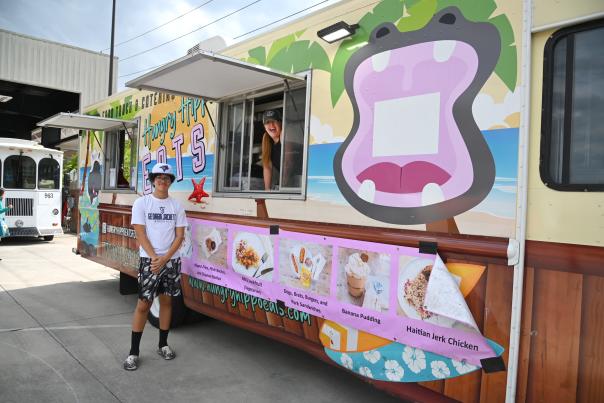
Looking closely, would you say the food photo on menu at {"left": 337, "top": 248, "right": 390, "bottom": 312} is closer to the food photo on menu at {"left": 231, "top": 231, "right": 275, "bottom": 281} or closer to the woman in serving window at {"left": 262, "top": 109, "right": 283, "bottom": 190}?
the food photo on menu at {"left": 231, "top": 231, "right": 275, "bottom": 281}

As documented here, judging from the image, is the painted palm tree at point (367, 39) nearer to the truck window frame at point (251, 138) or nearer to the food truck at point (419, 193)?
the food truck at point (419, 193)

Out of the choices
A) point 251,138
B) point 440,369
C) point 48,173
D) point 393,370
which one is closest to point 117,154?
point 251,138

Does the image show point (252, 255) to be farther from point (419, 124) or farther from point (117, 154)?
point (117, 154)

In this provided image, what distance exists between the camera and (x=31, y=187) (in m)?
12.3

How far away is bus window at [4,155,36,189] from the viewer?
11977 millimetres

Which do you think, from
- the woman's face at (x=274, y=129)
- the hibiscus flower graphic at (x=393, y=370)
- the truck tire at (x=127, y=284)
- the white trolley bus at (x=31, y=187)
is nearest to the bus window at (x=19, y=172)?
the white trolley bus at (x=31, y=187)

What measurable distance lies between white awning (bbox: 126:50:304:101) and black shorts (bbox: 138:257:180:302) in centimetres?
156

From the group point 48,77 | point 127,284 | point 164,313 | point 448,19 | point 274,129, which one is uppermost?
point 48,77

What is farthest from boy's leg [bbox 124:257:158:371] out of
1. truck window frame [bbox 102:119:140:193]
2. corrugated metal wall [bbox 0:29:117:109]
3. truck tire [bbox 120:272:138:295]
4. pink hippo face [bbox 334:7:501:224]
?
corrugated metal wall [bbox 0:29:117:109]

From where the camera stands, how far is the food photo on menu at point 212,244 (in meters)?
4.10

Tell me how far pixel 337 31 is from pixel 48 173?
12132 mm

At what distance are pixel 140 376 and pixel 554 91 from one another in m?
3.55

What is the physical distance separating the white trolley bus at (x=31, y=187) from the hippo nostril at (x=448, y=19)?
12.5 metres

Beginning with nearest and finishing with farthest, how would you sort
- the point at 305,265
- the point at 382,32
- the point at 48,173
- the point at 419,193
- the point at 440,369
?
1. the point at 440,369
2. the point at 419,193
3. the point at 382,32
4. the point at 305,265
5. the point at 48,173
